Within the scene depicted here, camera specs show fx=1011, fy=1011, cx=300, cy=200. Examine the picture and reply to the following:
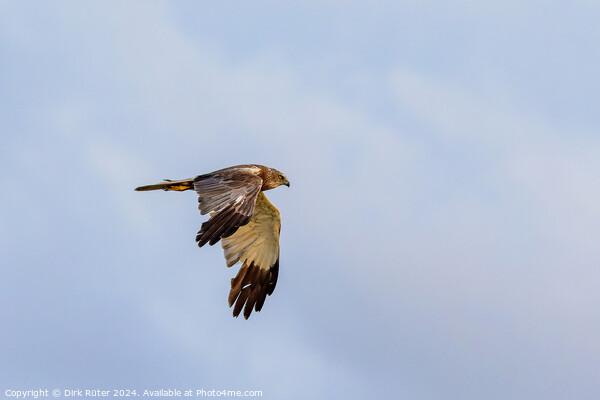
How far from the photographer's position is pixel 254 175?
21422mm

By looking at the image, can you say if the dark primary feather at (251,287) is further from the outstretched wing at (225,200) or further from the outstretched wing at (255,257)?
the outstretched wing at (225,200)

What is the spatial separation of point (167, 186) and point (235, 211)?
11.9ft

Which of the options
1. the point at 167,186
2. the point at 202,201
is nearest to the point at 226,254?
the point at 167,186

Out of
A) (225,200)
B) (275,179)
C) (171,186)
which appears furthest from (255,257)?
(225,200)

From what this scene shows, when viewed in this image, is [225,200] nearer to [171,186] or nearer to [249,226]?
[171,186]

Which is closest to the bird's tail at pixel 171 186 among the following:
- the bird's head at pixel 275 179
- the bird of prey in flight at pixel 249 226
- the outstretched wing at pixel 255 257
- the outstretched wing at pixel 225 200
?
the bird of prey in flight at pixel 249 226

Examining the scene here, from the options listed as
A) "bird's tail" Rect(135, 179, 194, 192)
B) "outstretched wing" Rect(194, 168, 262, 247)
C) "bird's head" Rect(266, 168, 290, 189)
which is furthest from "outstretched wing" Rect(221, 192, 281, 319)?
"outstretched wing" Rect(194, 168, 262, 247)

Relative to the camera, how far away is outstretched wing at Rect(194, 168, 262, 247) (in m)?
18.8

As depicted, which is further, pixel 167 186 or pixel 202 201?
pixel 167 186

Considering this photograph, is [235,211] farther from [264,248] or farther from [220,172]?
[264,248]

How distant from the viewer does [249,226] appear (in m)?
24.4

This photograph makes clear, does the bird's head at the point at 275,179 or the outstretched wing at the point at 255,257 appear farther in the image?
the outstretched wing at the point at 255,257

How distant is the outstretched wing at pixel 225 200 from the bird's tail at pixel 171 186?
0.51 metres

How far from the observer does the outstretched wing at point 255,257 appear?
2394cm
